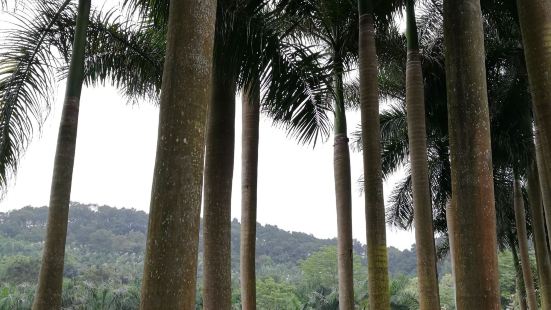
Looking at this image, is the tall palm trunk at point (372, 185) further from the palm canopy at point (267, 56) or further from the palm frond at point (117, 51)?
the palm frond at point (117, 51)

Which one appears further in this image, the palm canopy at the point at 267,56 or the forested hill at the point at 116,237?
the forested hill at the point at 116,237

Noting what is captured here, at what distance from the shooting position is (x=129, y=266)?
5806 cm

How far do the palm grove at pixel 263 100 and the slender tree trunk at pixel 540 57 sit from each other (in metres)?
0.01

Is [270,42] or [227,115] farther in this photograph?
[270,42]

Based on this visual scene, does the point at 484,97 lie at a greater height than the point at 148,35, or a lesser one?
lesser

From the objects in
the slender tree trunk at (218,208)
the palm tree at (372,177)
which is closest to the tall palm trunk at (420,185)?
the palm tree at (372,177)

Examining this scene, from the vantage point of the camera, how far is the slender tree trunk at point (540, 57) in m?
5.12

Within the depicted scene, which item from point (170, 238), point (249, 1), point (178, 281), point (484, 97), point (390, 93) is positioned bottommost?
point (178, 281)

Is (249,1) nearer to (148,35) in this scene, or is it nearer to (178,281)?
(148,35)

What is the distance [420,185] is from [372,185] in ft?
6.97

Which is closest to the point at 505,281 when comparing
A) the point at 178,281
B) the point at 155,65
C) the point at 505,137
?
the point at 505,137

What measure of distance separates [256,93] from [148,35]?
86.4 inches

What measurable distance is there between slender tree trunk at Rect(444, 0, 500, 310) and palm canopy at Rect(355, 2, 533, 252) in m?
5.49

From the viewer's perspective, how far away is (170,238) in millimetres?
3152
